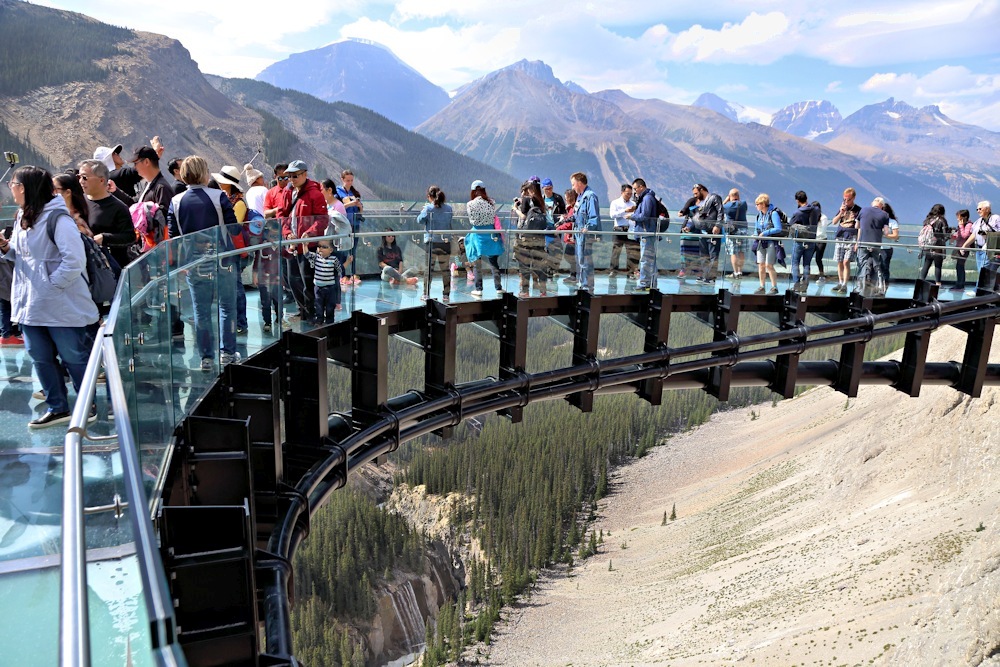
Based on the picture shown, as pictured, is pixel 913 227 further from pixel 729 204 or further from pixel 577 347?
pixel 577 347

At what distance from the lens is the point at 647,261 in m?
15.9

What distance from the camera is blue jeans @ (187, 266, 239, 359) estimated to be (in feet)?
25.0

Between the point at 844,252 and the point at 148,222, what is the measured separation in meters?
13.6

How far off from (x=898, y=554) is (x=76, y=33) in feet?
538

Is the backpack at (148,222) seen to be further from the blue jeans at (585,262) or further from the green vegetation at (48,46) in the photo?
the green vegetation at (48,46)

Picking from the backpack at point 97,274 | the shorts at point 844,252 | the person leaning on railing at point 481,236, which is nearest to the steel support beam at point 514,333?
the person leaning on railing at point 481,236

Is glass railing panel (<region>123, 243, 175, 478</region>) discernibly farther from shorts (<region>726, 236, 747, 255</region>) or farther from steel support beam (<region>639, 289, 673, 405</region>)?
shorts (<region>726, 236, 747, 255</region>)

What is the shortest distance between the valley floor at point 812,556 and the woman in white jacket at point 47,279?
41029mm

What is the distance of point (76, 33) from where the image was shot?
162 meters

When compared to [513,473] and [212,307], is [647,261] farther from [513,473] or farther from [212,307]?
[513,473]

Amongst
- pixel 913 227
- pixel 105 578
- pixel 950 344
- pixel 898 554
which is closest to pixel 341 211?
pixel 105 578

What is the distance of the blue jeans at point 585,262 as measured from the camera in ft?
48.4

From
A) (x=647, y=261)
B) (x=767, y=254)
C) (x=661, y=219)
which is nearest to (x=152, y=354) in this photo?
(x=661, y=219)

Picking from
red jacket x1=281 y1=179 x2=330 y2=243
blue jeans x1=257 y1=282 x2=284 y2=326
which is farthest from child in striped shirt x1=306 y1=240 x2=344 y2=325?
blue jeans x1=257 y1=282 x2=284 y2=326
